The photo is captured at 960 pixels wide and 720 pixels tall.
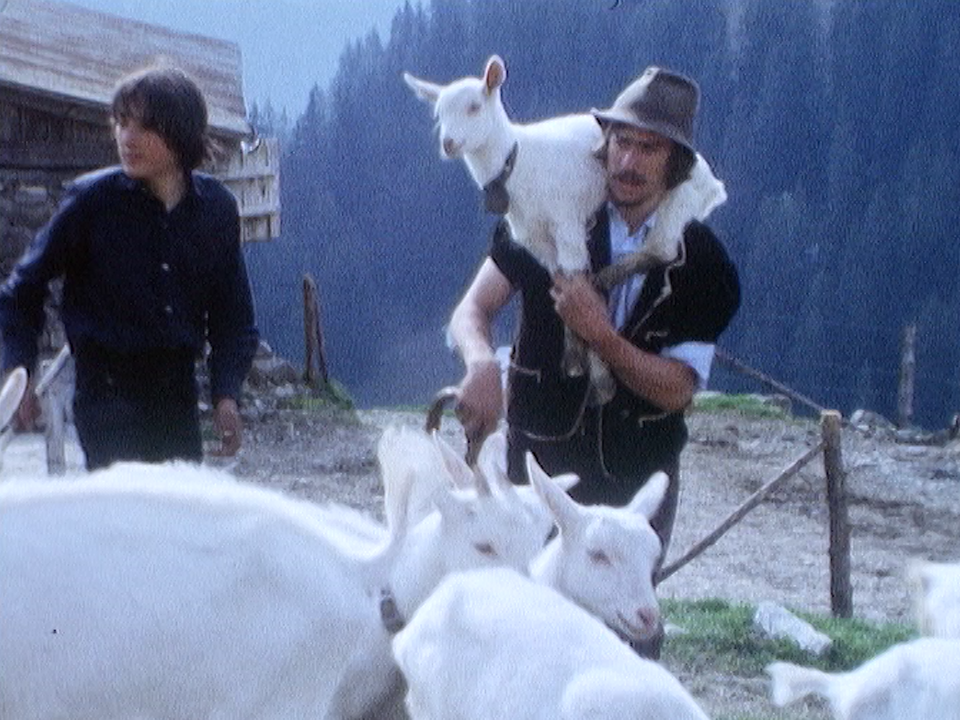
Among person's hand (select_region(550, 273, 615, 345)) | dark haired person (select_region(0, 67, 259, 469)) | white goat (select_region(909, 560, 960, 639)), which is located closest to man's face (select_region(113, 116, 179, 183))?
dark haired person (select_region(0, 67, 259, 469))

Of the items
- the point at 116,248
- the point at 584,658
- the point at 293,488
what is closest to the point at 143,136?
the point at 116,248

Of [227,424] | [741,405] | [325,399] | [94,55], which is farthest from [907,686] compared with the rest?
[741,405]

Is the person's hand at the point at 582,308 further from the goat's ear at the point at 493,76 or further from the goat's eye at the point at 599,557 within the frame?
the goat's ear at the point at 493,76

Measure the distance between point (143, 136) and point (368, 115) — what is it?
7639 millimetres

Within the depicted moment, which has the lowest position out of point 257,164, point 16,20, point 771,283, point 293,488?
point 293,488

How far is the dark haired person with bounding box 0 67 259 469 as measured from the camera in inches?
152

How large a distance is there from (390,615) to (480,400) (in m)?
0.61

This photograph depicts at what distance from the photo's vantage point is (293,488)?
443 inches

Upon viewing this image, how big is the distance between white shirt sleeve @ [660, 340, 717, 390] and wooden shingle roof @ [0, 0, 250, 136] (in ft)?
28.8

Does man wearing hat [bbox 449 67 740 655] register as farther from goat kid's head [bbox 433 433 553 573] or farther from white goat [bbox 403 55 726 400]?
goat kid's head [bbox 433 433 553 573]

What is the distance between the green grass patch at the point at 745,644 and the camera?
6.57 m

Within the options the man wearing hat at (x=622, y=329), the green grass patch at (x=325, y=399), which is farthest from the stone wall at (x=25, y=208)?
the man wearing hat at (x=622, y=329)

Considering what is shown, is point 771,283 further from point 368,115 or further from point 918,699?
point 918,699

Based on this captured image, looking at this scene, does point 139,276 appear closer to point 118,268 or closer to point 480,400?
point 118,268
